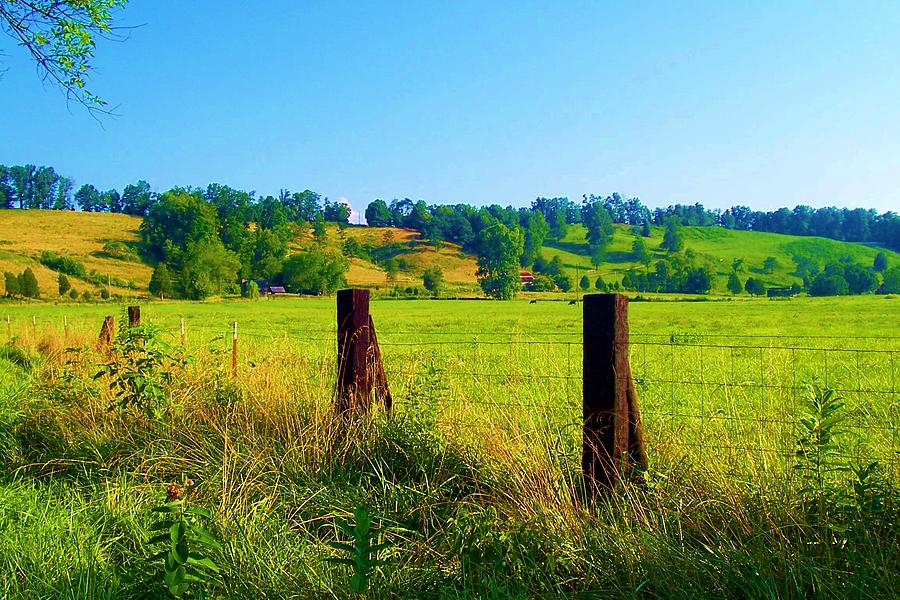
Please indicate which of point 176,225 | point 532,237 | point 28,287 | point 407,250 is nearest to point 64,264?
point 28,287

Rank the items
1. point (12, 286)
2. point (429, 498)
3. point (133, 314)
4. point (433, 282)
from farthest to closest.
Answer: point (433, 282) < point (12, 286) < point (133, 314) < point (429, 498)

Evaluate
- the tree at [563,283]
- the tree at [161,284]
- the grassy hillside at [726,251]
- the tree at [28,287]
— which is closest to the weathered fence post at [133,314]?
the tree at [28,287]

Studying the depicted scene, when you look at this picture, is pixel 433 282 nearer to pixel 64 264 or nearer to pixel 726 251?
pixel 64 264

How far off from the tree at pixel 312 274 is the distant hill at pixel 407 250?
4.50 metres

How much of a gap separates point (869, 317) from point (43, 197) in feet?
535

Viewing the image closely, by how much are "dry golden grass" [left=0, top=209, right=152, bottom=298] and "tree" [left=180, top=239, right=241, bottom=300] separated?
7.59m

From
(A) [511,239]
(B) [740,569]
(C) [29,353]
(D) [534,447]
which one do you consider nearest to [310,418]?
(D) [534,447]

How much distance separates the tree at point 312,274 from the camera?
373 feet

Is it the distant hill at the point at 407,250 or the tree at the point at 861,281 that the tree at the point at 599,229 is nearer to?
the distant hill at the point at 407,250

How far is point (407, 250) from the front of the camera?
163m

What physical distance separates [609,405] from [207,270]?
102187mm

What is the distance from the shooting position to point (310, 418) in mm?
5902

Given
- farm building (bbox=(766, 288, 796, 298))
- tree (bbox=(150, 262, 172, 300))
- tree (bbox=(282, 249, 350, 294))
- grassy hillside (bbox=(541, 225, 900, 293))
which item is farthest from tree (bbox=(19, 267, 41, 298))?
farm building (bbox=(766, 288, 796, 298))

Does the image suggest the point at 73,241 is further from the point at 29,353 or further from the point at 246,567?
the point at 246,567
